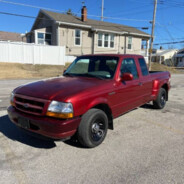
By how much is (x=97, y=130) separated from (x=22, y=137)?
1.65m

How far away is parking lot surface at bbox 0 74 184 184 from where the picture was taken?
2.59 metres

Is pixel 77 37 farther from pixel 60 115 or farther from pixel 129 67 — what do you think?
pixel 60 115

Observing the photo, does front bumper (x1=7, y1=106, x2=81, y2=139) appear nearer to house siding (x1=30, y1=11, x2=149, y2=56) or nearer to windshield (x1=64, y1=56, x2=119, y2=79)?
windshield (x1=64, y1=56, x2=119, y2=79)

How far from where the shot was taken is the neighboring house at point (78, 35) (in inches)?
827

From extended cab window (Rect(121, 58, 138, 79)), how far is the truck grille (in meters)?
2.08

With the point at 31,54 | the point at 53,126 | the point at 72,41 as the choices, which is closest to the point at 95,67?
the point at 53,126

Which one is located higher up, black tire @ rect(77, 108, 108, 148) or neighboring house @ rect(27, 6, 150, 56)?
neighboring house @ rect(27, 6, 150, 56)

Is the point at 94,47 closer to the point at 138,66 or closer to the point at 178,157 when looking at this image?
the point at 138,66

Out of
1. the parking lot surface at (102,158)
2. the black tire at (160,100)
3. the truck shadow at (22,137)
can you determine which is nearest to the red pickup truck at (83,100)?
the parking lot surface at (102,158)

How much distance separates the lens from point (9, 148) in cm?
338

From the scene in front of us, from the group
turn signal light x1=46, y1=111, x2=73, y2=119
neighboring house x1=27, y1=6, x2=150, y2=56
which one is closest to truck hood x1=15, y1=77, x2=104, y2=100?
turn signal light x1=46, y1=111, x2=73, y2=119

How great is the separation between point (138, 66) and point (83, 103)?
2.42m

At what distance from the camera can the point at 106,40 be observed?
24422 millimetres

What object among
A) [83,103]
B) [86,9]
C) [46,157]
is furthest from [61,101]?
[86,9]
